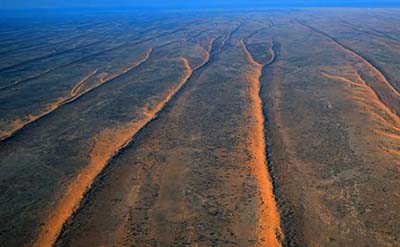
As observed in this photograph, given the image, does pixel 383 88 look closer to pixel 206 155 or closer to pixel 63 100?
pixel 206 155

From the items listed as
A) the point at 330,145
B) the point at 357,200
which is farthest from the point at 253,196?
the point at 330,145

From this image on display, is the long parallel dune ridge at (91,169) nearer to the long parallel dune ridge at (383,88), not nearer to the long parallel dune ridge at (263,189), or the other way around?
the long parallel dune ridge at (263,189)

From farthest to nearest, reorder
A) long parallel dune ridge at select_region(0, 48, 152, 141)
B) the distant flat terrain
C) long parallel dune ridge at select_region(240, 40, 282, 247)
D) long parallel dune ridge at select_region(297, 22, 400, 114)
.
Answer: long parallel dune ridge at select_region(297, 22, 400, 114)
long parallel dune ridge at select_region(0, 48, 152, 141)
the distant flat terrain
long parallel dune ridge at select_region(240, 40, 282, 247)

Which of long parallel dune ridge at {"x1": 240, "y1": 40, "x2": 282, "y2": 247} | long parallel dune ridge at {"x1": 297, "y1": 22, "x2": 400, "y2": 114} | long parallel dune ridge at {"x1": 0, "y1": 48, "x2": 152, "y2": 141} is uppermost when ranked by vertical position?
long parallel dune ridge at {"x1": 240, "y1": 40, "x2": 282, "y2": 247}

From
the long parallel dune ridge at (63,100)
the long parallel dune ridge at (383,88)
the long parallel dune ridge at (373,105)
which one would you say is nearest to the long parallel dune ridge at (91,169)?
the long parallel dune ridge at (63,100)

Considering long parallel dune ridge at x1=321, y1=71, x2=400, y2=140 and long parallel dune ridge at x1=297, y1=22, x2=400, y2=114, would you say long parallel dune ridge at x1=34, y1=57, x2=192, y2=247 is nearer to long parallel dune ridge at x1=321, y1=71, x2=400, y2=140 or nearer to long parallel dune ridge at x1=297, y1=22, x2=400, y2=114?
long parallel dune ridge at x1=321, y1=71, x2=400, y2=140

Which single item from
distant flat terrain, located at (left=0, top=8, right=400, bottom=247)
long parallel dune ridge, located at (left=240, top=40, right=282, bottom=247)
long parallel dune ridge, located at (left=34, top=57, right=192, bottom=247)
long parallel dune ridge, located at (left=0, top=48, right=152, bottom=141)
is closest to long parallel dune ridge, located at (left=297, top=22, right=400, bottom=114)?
distant flat terrain, located at (left=0, top=8, right=400, bottom=247)
